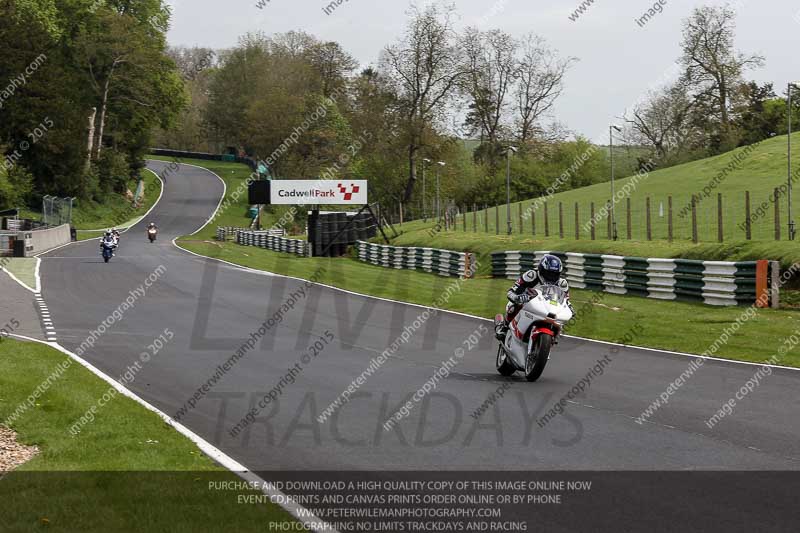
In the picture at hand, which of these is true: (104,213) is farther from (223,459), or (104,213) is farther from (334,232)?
(223,459)

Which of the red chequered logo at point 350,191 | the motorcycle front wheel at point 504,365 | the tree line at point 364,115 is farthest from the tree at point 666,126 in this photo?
the motorcycle front wheel at point 504,365

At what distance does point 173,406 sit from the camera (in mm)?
11375

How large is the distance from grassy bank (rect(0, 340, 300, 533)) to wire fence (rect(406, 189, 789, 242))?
21.7 metres

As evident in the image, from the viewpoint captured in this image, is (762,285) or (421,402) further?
(762,285)

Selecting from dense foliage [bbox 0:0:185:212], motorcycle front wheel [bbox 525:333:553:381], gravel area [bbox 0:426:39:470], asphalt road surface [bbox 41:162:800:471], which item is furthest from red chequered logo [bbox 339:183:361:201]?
gravel area [bbox 0:426:39:470]

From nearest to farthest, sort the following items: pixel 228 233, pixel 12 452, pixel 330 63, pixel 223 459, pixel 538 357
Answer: pixel 223 459, pixel 12 452, pixel 538 357, pixel 228 233, pixel 330 63

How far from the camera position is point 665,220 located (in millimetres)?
46469

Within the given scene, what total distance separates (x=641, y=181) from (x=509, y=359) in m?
57.9

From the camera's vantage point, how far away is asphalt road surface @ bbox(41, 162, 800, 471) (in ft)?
27.4

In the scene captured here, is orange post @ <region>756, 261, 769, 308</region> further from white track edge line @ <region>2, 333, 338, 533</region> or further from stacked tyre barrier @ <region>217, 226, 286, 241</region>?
stacked tyre barrier @ <region>217, 226, 286, 241</region>

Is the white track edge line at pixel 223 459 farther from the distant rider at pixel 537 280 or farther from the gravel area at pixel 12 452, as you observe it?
the distant rider at pixel 537 280
